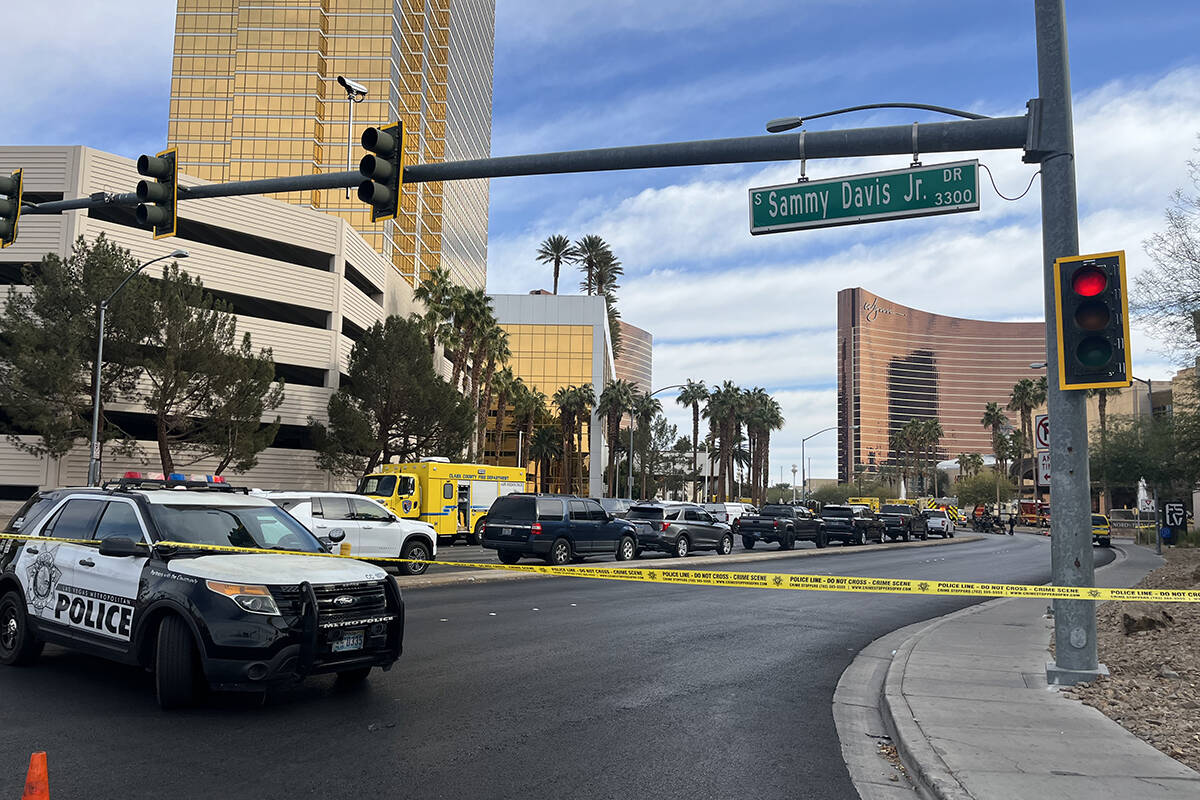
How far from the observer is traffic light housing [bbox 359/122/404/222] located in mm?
10555

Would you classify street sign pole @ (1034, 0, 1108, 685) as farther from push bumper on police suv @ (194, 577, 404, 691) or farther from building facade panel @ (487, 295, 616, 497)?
building facade panel @ (487, 295, 616, 497)

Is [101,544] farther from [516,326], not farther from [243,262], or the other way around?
[516,326]

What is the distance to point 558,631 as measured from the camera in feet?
39.1

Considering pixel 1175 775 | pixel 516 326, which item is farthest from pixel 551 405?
pixel 1175 775

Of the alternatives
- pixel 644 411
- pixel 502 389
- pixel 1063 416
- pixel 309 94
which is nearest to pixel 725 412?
pixel 644 411

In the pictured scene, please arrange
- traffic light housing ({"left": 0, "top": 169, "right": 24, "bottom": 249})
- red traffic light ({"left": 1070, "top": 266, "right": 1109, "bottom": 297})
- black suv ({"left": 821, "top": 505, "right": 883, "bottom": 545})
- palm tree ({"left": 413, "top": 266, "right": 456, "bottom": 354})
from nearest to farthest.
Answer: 1. red traffic light ({"left": 1070, "top": 266, "right": 1109, "bottom": 297})
2. traffic light housing ({"left": 0, "top": 169, "right": 24, "bottom": 249})
3. black suv ({"left": 821, "top": 505, "right": 883, "bottom": 545})
4. palm tree ({"left": 413, "top": 266, "right": 456, "bottom": 354})

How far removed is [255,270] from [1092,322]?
4584cm

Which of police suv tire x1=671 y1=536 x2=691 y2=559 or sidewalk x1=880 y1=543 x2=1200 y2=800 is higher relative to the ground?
sidewalk x1=880 y1=543 x2=1200 y2=800

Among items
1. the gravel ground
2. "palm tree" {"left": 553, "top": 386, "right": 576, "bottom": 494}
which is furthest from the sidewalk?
"palm tree" {"left": 553, "top": 386, "right": 576, "bottom": 494}

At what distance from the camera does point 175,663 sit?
6.86 m

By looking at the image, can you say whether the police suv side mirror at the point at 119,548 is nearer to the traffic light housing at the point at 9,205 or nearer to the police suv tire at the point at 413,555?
the traffic light housing at the point at 9,205

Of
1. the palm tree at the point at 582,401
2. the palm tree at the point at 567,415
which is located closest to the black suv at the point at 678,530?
the palm tree at the point at 567,415

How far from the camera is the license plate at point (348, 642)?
281 inches

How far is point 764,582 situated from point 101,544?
6.45m
